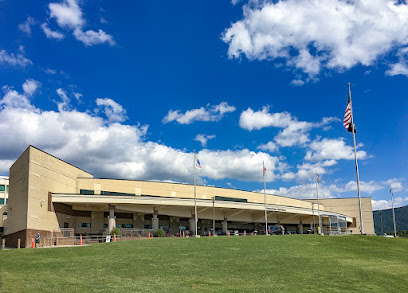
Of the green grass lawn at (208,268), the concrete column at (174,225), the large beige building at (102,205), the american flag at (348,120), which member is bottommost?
the green grass lawn at (208,268)

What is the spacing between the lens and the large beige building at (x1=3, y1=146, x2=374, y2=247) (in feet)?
142

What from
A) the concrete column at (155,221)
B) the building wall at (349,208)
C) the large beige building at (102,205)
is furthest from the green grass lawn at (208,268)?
the building wall at (349,208)

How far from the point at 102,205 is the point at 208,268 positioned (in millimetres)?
34734

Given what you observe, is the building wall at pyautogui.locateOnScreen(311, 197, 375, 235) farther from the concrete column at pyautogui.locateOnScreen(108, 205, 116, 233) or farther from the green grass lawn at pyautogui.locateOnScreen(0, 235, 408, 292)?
the green grass lawn at pyautogui.locateOnScreen(0, 235, 408, 292)

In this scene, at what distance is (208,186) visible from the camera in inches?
2657

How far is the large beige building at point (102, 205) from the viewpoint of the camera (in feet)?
142

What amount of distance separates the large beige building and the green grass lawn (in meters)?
18.6

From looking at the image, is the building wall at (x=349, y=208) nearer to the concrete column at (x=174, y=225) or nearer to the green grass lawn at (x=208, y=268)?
the concrete column at (x=174, y=225)

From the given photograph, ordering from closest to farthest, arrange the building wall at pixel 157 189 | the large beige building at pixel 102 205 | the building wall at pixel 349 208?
the large beige building at pixel 102 205, the building wall at pixel 157 189, the building wall at pixel 349 208

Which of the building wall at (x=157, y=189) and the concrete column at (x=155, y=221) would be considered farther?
the building wall at (x=157, y=189)

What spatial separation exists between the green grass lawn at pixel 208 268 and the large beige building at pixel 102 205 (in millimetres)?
18621

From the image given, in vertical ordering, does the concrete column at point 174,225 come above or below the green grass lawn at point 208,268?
above

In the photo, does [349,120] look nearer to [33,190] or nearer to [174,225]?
[33,190]

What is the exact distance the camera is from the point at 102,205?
51281mm
